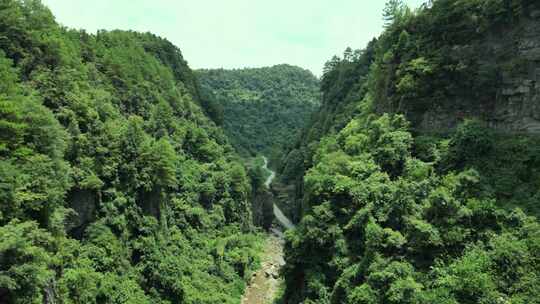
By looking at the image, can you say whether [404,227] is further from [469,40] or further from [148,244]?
[148,244]

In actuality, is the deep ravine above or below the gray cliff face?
below

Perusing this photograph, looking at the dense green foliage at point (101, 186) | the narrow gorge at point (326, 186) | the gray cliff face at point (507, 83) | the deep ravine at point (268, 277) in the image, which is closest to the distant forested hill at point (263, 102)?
the deep ravine at point (268, 277)

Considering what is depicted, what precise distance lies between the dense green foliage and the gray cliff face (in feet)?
87.7

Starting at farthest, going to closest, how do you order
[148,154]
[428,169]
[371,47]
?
[371,47] → [148,154] → [428,169]

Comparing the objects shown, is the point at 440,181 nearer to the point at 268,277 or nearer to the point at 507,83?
the point at 507,83

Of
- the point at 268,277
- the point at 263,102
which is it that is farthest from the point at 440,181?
the point at 263,102

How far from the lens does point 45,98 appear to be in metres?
35.8

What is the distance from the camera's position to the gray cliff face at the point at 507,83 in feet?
106

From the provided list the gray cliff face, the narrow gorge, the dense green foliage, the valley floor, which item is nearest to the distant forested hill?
the valley floor

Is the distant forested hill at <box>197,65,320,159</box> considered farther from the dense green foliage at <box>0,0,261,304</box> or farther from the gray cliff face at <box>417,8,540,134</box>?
the gray cliff face at <box>417,8,540,134</box>

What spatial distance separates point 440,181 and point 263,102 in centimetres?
10786

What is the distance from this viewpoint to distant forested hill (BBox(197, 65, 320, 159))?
121875 mm

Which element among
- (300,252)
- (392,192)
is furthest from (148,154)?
(392,192)

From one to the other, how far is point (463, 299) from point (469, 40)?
2179cm
